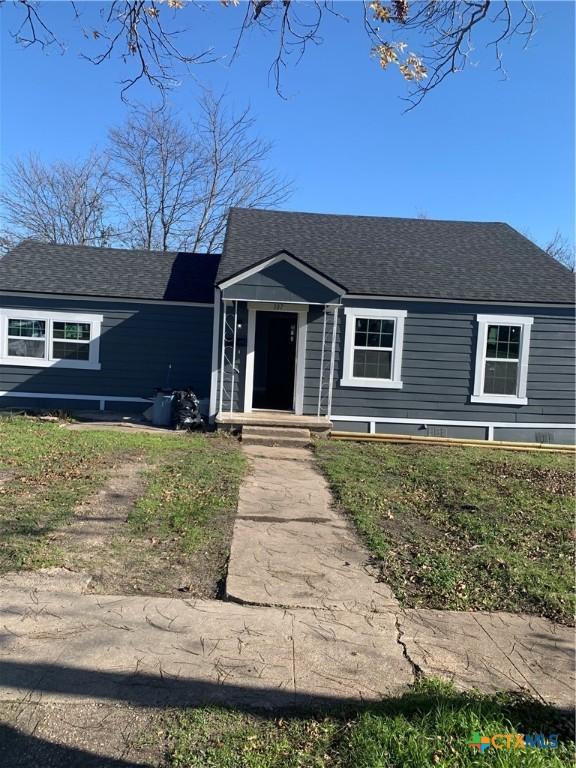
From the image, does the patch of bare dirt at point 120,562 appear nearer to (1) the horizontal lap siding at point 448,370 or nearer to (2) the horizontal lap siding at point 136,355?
(1) the horizontal lap siding at point 448,370

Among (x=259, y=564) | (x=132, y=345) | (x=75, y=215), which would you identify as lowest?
(x=259, y=564)

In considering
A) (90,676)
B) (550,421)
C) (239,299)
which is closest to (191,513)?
(90,676)

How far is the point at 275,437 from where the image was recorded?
10.4m

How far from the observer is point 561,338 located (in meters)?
12.2

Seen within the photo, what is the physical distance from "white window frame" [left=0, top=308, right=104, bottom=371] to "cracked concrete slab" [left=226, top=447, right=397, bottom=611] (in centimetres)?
674

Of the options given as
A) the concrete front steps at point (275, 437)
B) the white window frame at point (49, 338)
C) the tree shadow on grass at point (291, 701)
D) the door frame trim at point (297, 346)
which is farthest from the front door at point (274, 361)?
the tree shadow on grass at point (291, 701)

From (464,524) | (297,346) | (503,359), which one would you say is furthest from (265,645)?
(503,359)

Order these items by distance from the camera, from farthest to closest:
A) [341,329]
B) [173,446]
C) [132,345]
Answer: [132,345], [341,329], [173,446]

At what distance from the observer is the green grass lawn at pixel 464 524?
4.33 metres

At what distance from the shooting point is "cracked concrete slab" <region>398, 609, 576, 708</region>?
3121mm

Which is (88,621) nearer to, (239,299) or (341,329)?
(239,299)

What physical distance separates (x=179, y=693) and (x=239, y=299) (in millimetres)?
8661

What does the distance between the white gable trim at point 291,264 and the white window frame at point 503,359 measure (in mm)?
3276

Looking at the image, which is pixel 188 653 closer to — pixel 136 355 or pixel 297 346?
pixel 297 346
